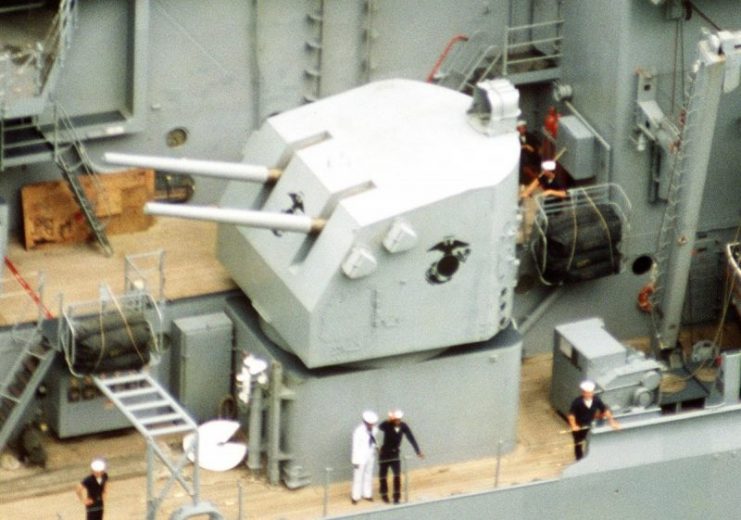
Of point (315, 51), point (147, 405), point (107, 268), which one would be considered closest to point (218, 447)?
point (147, 405)

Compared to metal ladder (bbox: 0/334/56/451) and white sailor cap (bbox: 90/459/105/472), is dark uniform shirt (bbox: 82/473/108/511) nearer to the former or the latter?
white sailor cap (bbox: 90/459/105/472)

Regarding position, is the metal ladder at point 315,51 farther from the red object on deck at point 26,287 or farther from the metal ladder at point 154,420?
the metal ladder at point 154,420

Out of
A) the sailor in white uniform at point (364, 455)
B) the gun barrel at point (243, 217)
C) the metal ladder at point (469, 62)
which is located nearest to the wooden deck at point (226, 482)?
the sailor in white uniform at point (364, 455)

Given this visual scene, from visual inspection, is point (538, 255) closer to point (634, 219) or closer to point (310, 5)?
point (634, 219)

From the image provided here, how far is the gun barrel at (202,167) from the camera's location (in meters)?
26.4

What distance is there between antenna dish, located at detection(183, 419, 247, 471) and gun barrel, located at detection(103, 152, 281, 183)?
248 centimetres

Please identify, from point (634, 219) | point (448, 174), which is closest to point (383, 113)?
point (448, 174)

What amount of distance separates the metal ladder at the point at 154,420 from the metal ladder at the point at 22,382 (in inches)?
21.5

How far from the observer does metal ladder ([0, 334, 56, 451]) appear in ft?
89.7

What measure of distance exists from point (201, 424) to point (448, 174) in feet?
12.1

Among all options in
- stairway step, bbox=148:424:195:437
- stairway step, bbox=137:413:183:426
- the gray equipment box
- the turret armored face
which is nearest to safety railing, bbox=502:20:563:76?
the turret armored face

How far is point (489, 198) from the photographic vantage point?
26969mm

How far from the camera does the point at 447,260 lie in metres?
27.1

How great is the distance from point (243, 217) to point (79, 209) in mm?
3260
